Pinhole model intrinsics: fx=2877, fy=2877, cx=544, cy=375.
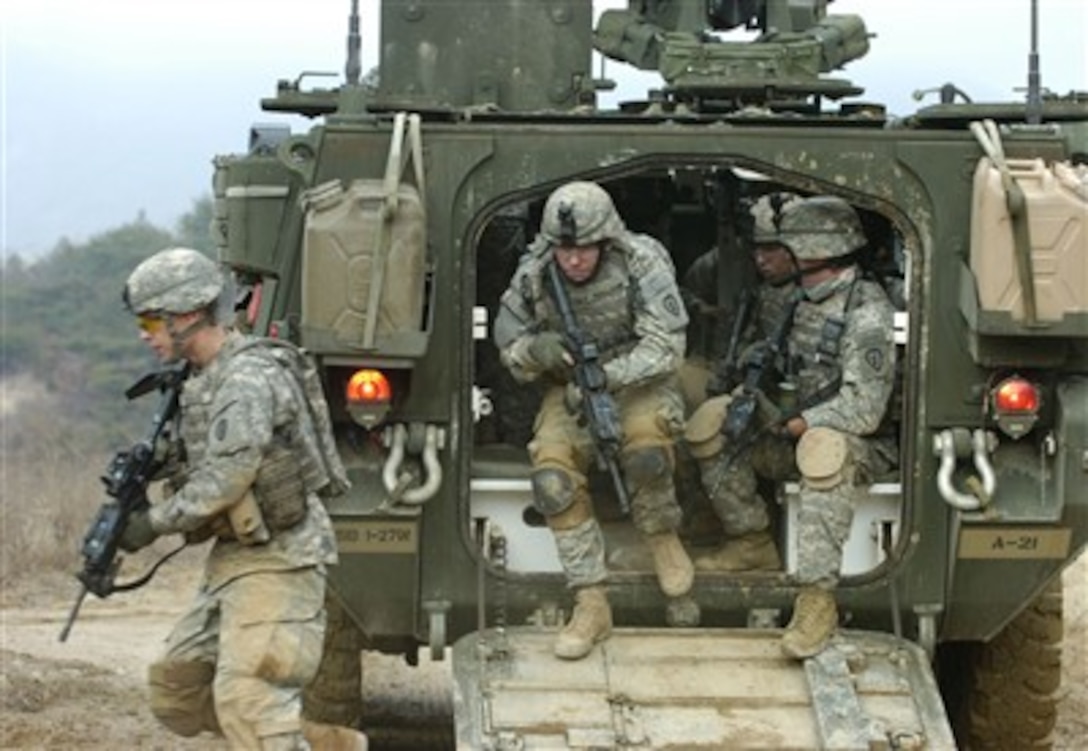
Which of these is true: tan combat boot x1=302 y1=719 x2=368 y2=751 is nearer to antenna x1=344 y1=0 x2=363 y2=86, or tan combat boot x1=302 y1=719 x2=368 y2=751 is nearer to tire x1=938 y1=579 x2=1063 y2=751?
antenna x1=344 y1=0 x2=363 y2=86

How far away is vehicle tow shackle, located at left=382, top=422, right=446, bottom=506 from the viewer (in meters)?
8.47

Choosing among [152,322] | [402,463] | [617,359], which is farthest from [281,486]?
[617,359]

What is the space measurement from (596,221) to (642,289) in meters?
0.29

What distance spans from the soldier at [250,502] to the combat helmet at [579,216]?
1.13 m

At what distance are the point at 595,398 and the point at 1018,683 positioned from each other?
1.92 m

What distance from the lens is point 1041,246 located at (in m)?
8.20

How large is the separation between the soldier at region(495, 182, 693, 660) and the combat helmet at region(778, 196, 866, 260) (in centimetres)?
47

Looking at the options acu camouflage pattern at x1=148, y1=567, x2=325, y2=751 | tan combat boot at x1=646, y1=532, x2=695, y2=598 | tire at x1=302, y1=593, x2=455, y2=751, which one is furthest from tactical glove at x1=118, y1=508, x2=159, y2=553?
tan combat boot at x1=646, y1=532, x2=695, y2=598

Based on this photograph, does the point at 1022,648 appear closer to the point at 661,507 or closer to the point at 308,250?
the point at 661,507

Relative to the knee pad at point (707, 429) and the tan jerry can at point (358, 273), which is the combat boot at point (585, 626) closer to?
the knee pad at point (707, 429)

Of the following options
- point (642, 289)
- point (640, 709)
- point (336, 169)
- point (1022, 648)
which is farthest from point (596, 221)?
point (1022, 648)

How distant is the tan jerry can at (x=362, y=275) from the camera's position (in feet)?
27.0

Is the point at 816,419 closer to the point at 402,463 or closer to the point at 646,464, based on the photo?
the point at 646,464

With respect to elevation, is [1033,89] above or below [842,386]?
above
